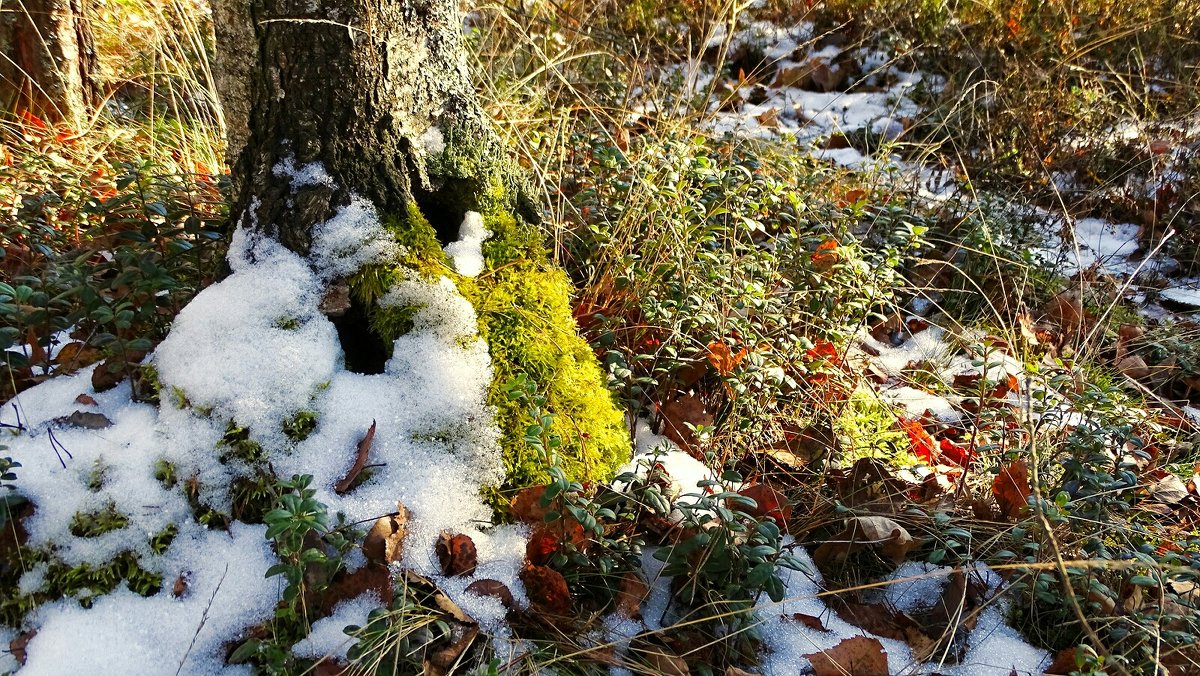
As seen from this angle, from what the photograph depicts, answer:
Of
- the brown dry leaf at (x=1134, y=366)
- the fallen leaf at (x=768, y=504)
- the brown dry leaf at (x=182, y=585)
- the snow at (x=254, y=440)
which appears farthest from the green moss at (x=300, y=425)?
the brown dry leaf at (x=1134, y=366)

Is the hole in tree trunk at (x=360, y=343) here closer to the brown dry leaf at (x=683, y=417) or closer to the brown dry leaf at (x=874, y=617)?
the brown dry leaf at (x=683, y=417)

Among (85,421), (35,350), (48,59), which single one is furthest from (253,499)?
(48,59)

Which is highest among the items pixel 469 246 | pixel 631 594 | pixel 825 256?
pixel 469 246

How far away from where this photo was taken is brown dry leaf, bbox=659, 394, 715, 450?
220cm

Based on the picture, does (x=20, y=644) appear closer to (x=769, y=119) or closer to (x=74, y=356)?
(x=74, y=356)

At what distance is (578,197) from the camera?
2.68 m

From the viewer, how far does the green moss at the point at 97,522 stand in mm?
1572

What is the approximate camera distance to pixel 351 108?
1.86m

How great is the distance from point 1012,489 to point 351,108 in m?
2.01

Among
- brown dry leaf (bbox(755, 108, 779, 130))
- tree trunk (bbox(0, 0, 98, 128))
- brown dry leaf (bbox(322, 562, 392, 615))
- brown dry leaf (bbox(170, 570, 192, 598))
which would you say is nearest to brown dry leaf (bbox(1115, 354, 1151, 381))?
brown dry leaf (bbox(755, 108, 779, 130))

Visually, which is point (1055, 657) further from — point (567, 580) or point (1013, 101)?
point (1013, 101)

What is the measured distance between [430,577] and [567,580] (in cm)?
30

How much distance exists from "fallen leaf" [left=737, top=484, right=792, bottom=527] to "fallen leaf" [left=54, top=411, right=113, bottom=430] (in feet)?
5.00

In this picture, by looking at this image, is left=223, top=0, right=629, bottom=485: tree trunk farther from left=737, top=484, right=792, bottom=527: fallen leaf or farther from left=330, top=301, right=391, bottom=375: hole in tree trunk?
left=737, top=484, right=792, bottom=527: fallen leaf
